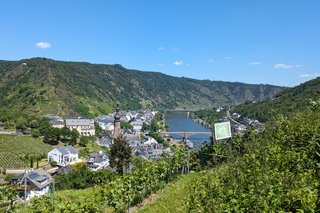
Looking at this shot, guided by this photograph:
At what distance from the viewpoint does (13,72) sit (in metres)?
196

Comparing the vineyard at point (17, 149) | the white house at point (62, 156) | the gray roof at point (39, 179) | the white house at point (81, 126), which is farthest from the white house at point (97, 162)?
the white house at point (81, 126)

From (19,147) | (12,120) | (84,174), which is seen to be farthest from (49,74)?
(84,174)

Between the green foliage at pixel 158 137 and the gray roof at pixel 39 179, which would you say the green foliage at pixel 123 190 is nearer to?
the gray roof at pixel 39 179

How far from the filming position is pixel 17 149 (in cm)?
7431

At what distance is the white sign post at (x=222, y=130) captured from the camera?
57.5 ft

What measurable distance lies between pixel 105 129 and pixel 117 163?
105 m

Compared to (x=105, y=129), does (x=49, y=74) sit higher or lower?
higher

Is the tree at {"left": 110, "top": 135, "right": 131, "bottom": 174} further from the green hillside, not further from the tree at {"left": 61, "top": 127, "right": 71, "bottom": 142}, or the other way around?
the tree at {"left": 61, "top": 127, "right": 71, "bottom": 142}

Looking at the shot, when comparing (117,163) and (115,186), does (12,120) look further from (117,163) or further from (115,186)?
(115,186)

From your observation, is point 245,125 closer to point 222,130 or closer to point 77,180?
point 77,180

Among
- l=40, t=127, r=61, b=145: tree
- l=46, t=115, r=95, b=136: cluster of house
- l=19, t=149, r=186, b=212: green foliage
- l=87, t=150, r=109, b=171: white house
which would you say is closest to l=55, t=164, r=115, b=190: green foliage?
l=87, t=150, r=109, b=171: white house

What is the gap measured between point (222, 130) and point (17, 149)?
223ft

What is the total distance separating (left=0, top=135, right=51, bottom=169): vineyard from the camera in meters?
65.9

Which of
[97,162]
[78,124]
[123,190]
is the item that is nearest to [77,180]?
[97,162]
